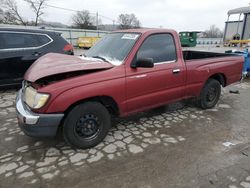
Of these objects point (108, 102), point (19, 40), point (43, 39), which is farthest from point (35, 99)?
point (43, 39)

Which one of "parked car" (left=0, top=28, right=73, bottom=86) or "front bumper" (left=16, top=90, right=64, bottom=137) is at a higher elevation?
"parked car" (left=0, top=28, right=73, bottom=86)

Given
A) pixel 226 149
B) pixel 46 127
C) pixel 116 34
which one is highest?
pixel 116 34

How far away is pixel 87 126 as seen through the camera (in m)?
3.44

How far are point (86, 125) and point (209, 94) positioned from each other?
3234 millimetres

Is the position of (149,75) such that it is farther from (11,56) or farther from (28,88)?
(11,56)

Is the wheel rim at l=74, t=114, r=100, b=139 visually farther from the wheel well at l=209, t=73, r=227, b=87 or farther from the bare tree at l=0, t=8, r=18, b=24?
the bare tree at l=0, t=8, r=18, b=24

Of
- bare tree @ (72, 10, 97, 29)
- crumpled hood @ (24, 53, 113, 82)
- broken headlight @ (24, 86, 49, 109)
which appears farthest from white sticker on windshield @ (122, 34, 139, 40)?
bare tree @ (72, 10, 97, 29)

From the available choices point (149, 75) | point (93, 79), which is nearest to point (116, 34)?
point (149, 75)

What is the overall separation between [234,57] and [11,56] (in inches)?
226

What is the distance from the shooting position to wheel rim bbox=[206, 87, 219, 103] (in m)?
5.32

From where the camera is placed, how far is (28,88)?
3.40 meters

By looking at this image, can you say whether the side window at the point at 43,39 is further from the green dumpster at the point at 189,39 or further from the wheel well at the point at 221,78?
the green dumpster at the point at 189,39

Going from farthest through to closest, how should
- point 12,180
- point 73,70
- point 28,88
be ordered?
point 28,88
point 73,70
point 12,180

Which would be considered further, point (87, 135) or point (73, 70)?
point (87, 135)
